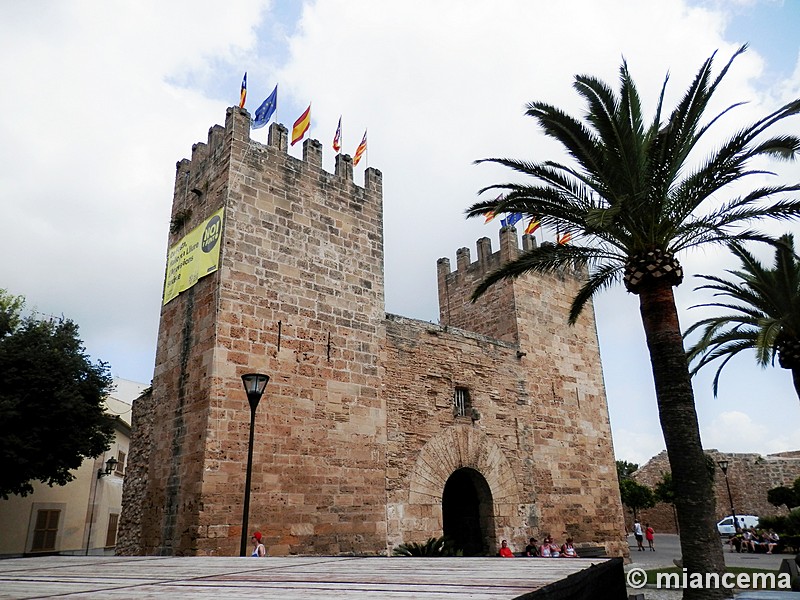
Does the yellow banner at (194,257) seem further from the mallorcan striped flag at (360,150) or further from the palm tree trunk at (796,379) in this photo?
the palm tree trunk at (796,379)

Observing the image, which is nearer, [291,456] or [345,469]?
[291,456]

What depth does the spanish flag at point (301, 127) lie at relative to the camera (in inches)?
487

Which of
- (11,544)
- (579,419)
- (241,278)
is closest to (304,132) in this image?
(241,278)

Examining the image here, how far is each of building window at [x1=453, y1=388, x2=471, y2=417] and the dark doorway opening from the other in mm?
1301

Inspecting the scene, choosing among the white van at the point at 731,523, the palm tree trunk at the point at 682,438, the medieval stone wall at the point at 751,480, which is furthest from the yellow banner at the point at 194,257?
the medieval stone wall at the point at 751,480

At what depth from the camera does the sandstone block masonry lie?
32.0ft

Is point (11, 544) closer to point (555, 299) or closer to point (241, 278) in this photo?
point (241, 278)

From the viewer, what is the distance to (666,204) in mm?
8930

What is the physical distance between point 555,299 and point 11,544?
17857 mm

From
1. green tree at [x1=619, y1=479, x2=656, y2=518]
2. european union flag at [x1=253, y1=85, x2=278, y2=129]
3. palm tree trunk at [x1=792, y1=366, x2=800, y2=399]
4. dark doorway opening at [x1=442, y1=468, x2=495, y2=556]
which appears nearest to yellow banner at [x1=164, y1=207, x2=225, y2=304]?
european union flag at [x1=253, y1=85, x2=278, y2=129]

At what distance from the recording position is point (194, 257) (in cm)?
1127
